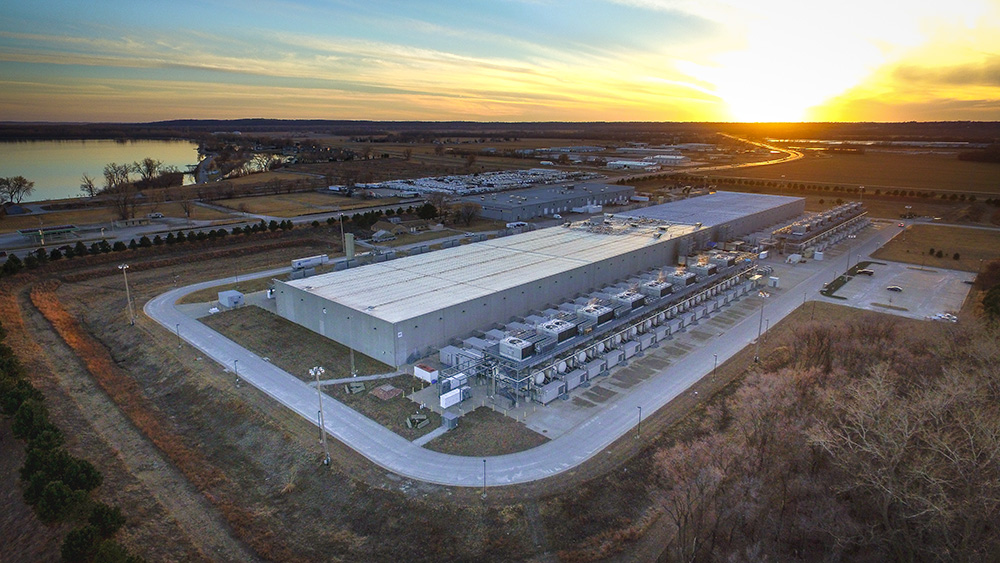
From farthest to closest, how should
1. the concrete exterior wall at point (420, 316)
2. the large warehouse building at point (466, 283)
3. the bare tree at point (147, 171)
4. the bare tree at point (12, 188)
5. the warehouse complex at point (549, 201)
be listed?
1. the bare tree at point (147, 171)
2. the bare tree at point (12, 188)
3. the warehouse complex at point (549, 201)
4. the large warehouse building at point (466, 283)
5. the concrete exterior wall at point (420, 316)

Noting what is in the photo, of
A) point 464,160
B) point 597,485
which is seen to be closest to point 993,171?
point 464,160

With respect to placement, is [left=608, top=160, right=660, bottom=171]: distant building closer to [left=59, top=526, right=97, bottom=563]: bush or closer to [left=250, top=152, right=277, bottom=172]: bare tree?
[left=250, top=152, right=277, bottom=172]: bare tree

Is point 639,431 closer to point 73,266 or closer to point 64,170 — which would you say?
point 73,266

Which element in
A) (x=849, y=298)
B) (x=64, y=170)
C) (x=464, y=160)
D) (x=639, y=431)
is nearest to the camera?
(x=639, y=431)

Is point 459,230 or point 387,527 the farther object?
point 459,230

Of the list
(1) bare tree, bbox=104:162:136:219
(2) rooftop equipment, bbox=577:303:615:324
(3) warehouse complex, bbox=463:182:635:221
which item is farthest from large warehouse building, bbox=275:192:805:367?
(1) bare tree, bbox=104:162:136:219

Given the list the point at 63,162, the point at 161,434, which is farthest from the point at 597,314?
the point at 63,162

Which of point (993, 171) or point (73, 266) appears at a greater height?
point (993, 171)

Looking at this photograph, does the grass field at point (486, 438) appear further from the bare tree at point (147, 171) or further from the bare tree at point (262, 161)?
the bare tree at point (262, 161)

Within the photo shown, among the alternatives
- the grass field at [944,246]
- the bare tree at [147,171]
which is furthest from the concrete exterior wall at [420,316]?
the bare tree at [147,171]
